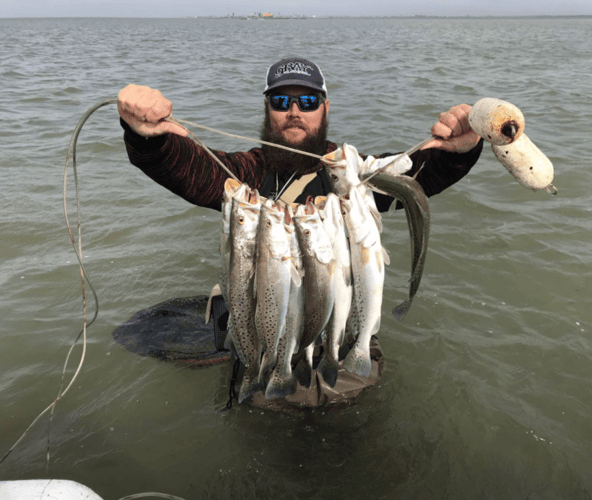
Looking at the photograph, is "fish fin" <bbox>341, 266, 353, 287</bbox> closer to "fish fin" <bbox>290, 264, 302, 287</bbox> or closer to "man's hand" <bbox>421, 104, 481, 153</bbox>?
"fish fin" <bbox>290, 264, 302, 287</bbox>

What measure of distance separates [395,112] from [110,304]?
1059 centimetres

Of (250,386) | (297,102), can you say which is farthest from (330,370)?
(297,102)

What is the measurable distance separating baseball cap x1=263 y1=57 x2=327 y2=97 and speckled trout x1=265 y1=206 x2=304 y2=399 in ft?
4.54

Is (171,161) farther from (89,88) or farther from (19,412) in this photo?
(89,88)

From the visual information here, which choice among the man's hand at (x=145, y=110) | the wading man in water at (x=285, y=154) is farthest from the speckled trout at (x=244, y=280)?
the wading man in water at (x=285, y=154)

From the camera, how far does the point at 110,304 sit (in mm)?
5102

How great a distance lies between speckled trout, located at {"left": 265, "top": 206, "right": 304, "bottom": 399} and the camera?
2.52 metres

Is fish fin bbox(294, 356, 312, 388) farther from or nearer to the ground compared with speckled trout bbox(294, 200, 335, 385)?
nearer to the ground

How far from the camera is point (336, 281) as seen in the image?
261 centimetres

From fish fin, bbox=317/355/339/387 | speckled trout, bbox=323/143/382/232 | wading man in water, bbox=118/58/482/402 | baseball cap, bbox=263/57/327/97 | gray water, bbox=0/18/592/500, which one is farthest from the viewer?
baseball cap, bbox=263/57/327/97

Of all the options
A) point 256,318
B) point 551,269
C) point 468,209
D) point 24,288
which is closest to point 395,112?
point 468,209

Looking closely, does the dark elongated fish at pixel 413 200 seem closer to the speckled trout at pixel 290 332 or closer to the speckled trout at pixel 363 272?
the speckled trout at pixel 363 272

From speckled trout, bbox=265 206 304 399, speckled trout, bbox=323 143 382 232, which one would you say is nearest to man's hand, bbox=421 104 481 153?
speckled trout, bbox=323 143 382 232

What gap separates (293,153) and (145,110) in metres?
1.27
